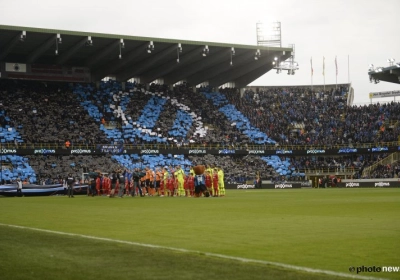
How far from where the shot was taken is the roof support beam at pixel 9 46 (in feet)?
191

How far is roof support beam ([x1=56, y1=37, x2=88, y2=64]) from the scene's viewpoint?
200 ft

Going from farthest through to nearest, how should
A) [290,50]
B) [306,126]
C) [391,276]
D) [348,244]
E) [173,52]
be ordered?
[306,126] → [290,50] → [173,52] → [348,244] → [391,276]

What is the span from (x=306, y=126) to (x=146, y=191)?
35.8 m

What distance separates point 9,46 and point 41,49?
2.95 m

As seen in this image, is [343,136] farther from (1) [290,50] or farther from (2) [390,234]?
(2) [390,234]

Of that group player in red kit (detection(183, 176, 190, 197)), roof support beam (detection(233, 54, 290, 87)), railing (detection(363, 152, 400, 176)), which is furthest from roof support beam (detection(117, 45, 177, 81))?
player in red kit (detection(183, 176, 190, 197))

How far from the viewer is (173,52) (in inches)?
2633

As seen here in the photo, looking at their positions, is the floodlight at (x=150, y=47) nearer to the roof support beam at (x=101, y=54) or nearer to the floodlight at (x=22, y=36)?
the roof support beam at (x=101, y=54)

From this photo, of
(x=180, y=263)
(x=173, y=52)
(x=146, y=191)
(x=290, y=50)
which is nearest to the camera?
(x=180, y=263)

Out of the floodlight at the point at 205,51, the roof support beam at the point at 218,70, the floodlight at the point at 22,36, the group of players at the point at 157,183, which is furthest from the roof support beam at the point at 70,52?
the group of players at the point at 157,183

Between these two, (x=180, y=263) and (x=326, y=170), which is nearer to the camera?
(x=180, y=263)

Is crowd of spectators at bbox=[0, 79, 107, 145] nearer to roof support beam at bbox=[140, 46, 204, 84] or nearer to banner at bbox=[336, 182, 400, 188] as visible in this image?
roof support beam at bbox=[140, 46, 204, 84]

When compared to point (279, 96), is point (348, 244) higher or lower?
lower

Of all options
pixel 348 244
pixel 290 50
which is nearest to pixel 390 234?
pixel 348 244
